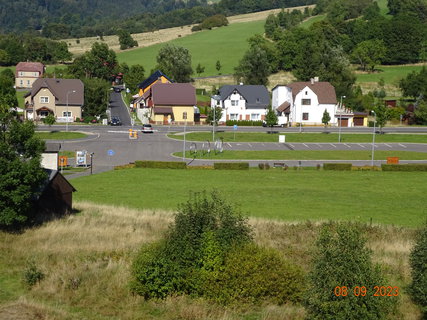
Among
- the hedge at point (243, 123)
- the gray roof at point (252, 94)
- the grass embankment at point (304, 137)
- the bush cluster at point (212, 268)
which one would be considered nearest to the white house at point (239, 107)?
the gray roof at point (252, 94)

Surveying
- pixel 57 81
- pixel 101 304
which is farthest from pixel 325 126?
pixel 101 304

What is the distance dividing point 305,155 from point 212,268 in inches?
2106

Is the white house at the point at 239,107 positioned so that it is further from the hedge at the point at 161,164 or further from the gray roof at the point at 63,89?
the hedge at the point at 161,164

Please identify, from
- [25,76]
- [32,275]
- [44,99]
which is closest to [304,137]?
[44,99]

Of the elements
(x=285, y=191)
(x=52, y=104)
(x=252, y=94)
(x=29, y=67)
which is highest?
(x=29, y=67)

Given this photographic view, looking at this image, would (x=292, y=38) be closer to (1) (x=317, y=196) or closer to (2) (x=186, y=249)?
(1) (x=317, y=196)

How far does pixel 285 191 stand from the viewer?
5512 centimetres

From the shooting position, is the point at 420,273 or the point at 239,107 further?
the point at 239,107

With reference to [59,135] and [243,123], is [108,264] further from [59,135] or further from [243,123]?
[243,123]

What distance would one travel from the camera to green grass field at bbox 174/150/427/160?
76.1 meters

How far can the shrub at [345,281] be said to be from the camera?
20.5m

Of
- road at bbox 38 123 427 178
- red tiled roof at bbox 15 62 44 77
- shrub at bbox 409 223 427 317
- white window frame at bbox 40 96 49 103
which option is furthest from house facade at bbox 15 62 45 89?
shrub at bbox 409 223 427 317

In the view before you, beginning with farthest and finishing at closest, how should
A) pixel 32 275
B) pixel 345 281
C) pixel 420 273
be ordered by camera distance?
pixel 32 275
pixel 420 273
pixel 345 281

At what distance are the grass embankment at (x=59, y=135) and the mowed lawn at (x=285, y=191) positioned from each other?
26621 millimetres
